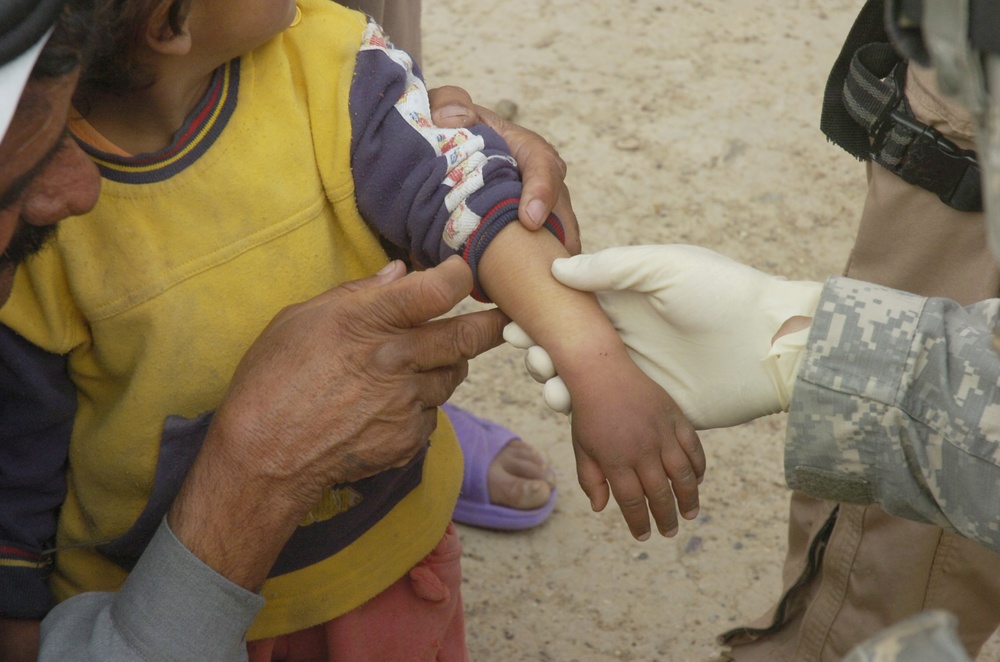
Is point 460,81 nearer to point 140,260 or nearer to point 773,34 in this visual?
point 773,34

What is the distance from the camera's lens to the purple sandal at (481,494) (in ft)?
9.50

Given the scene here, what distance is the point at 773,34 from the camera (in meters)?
4.73

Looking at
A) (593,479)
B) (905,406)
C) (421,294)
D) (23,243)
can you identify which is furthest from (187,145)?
(905,406)

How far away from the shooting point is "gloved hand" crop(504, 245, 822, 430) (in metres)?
1.72

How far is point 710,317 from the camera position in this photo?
176 cm

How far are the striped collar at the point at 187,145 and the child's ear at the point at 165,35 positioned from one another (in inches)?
5.5

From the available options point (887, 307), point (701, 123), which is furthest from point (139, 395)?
point (701, 123)

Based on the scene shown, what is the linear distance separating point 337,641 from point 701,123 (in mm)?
2926

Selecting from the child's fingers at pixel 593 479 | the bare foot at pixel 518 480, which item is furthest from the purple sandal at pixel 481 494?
the child's fingers at pixel 593 479

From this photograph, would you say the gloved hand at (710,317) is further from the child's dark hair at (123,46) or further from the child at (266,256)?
the child's dark hair at (123,46)

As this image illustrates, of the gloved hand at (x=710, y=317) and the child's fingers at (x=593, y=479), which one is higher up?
Result: the gloved hand at (x=710, y=317)

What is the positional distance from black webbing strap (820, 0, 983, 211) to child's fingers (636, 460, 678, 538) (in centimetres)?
83

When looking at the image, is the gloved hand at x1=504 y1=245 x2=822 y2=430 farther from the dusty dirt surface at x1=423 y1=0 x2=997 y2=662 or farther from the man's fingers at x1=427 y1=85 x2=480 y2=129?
the dusty dirt surface at x1=423 y1=0 x2=997 y2=662

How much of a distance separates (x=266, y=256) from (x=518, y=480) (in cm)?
139
